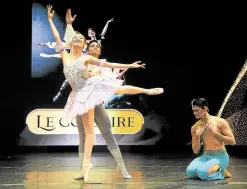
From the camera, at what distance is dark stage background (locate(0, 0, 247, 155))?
6.27 m

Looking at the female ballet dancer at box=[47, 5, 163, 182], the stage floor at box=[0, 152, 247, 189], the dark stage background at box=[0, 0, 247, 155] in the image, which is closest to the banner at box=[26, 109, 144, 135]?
the dark stage background at box=[0, 0, 247, 155]

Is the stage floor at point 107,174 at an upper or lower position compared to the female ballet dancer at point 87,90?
lower

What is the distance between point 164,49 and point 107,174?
3.07 m

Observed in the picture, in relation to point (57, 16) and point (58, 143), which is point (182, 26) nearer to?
point (57, 16)

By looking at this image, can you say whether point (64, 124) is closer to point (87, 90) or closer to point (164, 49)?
point (164, 49)

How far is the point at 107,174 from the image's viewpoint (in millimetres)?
3723

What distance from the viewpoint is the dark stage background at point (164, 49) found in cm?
627

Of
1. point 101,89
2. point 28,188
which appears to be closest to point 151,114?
point 101,89

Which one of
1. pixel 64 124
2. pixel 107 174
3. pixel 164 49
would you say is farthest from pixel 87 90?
pixel 164 49

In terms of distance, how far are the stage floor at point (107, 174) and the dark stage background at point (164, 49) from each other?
1.18 metres

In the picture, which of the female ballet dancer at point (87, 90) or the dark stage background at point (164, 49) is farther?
the dark stage background at point (164, 49)

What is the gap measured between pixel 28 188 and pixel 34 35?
3739 millimetres

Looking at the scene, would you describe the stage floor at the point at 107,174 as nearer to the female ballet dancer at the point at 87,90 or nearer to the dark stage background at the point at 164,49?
the female ballet dancer at the point at 87,90

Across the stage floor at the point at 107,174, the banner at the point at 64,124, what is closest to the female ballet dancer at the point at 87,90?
the stage floor at the point at 107,174
